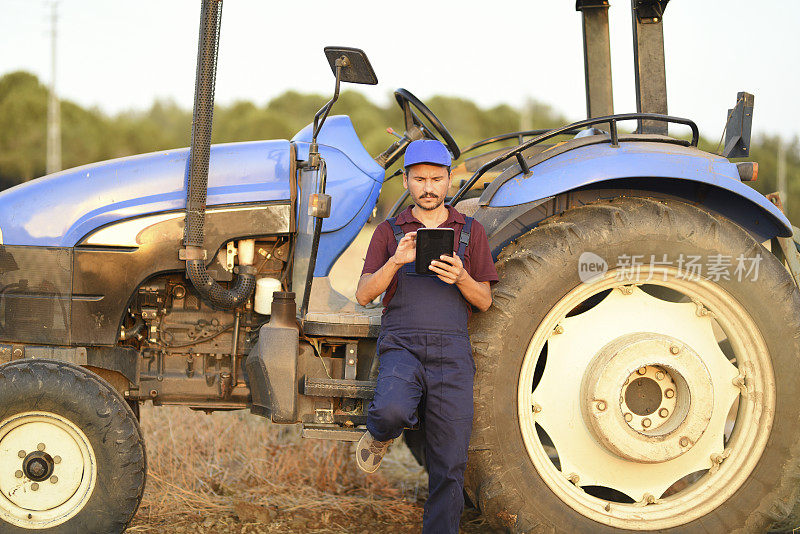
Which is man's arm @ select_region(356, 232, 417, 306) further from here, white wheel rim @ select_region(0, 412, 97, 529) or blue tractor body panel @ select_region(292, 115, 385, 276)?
white wheel rim @ select_region(0, 412, 97, 529)

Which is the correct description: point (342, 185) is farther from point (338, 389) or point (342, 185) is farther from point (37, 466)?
point (37, 466)

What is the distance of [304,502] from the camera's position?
13.2 feet

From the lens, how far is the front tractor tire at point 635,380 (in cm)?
312

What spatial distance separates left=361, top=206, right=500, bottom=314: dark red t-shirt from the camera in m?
3.11

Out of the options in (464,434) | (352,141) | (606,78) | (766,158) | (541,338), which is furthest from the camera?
(766,158)

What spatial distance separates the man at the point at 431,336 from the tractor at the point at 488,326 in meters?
0.14

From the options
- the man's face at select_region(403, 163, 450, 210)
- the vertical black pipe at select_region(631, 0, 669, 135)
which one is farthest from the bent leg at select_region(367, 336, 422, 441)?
the vertical black pipe at select_region(631, 0, 669, 135)

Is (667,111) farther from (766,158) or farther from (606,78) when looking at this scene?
(766,158)

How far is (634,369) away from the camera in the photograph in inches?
126

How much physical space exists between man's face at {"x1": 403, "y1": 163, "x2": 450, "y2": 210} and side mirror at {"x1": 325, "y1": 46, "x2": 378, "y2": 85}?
1.65ft

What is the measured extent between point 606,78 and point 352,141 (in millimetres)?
1663

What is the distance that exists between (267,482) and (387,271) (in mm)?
1877

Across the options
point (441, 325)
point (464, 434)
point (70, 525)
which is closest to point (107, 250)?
point (70, 525)

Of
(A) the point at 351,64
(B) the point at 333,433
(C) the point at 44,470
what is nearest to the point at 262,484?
(B) the point at 333,433
